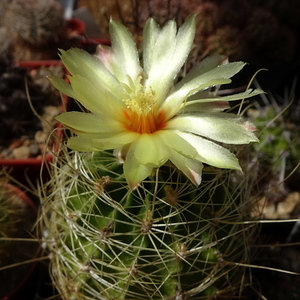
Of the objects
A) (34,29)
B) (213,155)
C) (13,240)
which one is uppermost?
(213,155)

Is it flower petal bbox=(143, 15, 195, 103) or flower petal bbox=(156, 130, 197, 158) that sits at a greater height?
flower petal bbox=(143, 15, 195, 103)

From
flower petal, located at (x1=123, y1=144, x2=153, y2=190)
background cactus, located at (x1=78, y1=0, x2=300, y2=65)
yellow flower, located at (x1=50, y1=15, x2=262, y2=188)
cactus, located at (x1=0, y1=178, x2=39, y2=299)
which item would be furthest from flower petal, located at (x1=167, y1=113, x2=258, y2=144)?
background cactus, located at (x1=78, y1=0, x2=300, y2=65)

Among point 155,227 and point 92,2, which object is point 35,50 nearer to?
point 92,2

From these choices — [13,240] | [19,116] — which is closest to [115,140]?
[13,240]

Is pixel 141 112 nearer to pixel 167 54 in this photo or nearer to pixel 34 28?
pixel 167 54

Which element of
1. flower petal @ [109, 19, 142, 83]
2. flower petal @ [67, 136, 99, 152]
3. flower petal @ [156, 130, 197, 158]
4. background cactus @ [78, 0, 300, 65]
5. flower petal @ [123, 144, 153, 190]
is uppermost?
flower petal @ [109, 19, 142, 83]

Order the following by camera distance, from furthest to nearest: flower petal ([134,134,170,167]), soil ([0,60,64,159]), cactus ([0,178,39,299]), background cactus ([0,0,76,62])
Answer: background cactus ([0,0,76,62]) → soil ([0,60,64,159]) → cactus ([0,178,39,299]) → flower petal ([134,134,170,167])

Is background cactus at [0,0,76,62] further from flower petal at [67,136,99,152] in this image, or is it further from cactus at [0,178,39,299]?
flower petal at [67,136,99,152]

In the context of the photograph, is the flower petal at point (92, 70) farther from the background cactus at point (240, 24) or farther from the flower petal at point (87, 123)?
the background cactus at point (240, 24)
